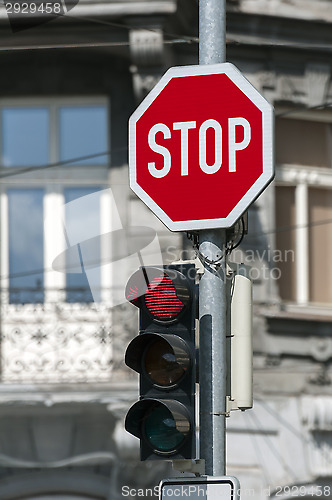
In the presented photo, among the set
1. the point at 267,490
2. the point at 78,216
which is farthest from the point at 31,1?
the point at 267,490

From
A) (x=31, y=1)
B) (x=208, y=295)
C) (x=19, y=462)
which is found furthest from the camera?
(x=19, y=462)

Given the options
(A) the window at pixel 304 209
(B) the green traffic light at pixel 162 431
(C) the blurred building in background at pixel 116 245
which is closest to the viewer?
(B) the green traffic light at pixel 162 431

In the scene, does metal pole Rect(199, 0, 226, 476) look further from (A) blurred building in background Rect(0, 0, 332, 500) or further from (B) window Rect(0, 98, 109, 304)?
(B) window Rect(0, 98, 109, 304)

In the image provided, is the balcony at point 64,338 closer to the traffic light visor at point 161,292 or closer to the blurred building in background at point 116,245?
the blurred building in background at point 116,245

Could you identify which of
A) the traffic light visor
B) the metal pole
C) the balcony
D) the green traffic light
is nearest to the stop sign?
the metal pole

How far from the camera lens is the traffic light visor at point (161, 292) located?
5.05 metres

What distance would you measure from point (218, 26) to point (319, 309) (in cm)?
847

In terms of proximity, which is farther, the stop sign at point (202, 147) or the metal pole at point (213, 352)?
the stop sign at point (202, 147)

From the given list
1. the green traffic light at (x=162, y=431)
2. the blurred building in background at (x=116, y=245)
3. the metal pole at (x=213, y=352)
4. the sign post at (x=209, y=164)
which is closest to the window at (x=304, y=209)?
the blurred building in background at (x=116, y=245)

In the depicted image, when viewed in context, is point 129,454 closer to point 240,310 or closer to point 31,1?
point 31,1

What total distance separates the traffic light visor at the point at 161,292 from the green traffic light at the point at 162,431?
0.39 m

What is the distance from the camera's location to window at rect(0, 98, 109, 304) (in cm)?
1373

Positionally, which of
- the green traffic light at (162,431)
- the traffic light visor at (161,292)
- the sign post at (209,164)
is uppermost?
the sign post at (209,164)

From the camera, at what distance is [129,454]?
12930 millimetres
